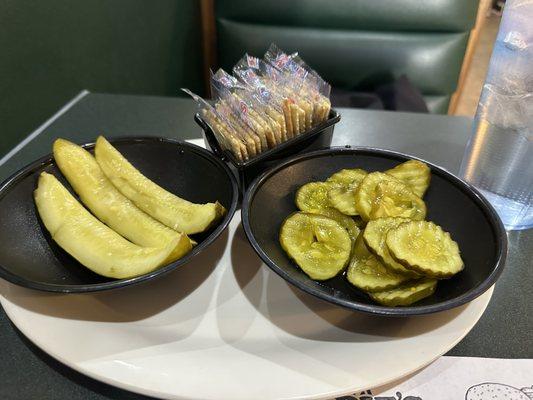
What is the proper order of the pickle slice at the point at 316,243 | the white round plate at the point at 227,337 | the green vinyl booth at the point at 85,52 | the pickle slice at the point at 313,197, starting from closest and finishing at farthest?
1. the white round plate at the point at 227,337
2. the pickle slice at the point at 316,243
3. the pickle slice at the point at 313,197
4. the green vinyl booth at the point at 85,52

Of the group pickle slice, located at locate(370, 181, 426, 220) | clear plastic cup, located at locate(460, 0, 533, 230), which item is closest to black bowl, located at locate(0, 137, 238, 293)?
pickle slice, located at locate(370, 181, 426, 220)

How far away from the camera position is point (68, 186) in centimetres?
86

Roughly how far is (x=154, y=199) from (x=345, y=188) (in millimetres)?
360

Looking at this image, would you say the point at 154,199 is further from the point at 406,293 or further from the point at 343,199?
the point at 406,293

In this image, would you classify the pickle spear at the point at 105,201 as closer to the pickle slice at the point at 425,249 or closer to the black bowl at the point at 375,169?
the black bowl at the point at 375,169

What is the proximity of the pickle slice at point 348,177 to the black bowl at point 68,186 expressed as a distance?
21 cm

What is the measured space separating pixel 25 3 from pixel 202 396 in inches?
46.6

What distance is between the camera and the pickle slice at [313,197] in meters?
0.82

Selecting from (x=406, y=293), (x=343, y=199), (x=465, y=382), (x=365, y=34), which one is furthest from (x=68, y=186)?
(x=365, y=34)

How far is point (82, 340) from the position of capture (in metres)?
0.65

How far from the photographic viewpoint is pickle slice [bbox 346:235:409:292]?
2.17 ft

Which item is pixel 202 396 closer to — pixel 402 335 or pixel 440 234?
pixel 402 335

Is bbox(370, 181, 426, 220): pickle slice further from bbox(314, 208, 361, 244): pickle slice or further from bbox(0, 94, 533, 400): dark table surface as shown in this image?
bbox(0, 94, 533, 400): dark table surface

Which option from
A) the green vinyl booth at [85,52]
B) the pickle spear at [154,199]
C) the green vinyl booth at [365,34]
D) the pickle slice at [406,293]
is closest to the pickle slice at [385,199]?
the pickle slice at [406,293]
